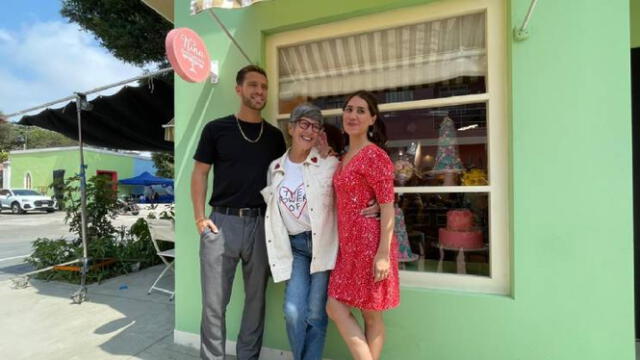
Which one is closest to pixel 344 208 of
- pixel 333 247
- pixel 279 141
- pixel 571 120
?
pixel 333 247

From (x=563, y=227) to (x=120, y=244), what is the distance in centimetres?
619

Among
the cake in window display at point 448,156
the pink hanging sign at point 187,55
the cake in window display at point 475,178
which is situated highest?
the pink hanging sign at point 187,55

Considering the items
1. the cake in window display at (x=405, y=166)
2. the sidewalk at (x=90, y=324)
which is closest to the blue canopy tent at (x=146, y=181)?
the sidewalk at (x=90, y=324)

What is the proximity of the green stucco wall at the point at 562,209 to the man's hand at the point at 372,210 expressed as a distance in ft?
2.62

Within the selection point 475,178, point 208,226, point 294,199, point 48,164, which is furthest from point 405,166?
point 48,164

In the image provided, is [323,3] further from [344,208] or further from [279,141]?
[344,208]

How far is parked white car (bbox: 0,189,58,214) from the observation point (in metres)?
18.6

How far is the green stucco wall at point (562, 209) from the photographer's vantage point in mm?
1908

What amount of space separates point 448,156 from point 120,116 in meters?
4.88

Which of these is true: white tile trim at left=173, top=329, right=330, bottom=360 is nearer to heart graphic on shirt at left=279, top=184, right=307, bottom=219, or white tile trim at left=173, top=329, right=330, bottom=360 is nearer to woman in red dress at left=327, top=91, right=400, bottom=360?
woman in red dress at left=327, top=91, right=400, bottom=360

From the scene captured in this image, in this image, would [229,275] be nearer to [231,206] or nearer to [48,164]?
[231,206]

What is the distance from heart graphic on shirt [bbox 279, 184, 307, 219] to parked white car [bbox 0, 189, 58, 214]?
21.8 metres

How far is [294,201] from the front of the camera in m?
2.10

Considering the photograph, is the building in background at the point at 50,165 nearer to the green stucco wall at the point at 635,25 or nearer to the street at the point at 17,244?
the street at the point at 17,244
